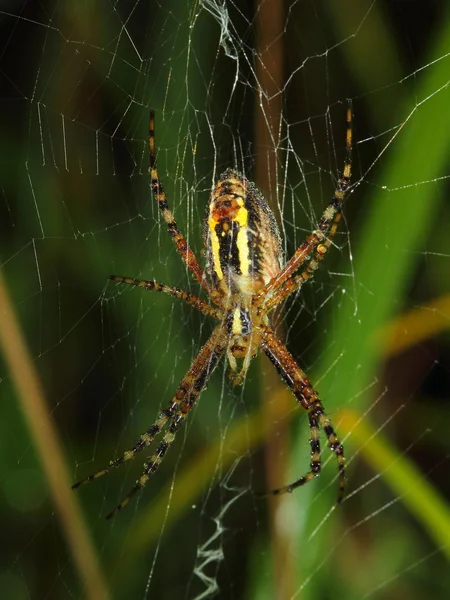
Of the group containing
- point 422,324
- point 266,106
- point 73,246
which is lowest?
point 422,324

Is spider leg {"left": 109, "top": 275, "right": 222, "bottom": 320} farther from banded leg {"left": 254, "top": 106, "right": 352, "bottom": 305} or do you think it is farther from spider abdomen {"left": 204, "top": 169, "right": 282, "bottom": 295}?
banded leg {"left": 254, "top": 106, "right": 352, "bottom": 305}

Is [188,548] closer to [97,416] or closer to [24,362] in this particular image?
[97,416]

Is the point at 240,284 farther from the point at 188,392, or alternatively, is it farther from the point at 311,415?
the point at 311,415

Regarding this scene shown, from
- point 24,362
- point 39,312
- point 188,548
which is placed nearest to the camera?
point 24,362

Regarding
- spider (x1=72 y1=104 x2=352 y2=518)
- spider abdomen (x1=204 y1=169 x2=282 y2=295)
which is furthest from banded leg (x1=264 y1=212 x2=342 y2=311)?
spider abdomen (x1=204 y1=169 x2=282 y2=295)

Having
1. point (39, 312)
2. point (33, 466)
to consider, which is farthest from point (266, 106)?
point (33, 466)

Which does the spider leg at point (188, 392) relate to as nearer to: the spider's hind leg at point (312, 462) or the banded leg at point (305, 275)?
the banded leg at point (305, 275)
